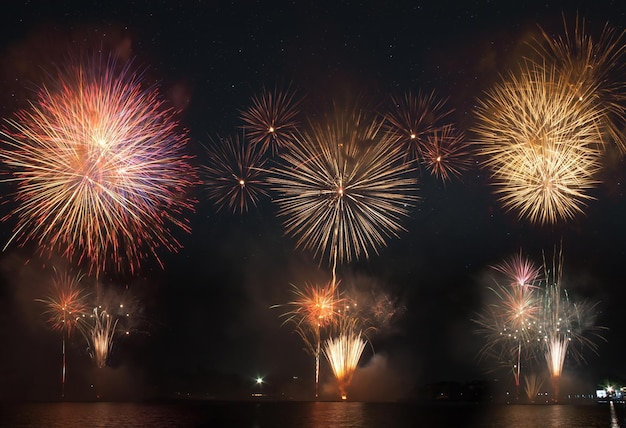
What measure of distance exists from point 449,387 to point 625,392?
119ft

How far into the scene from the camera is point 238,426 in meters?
60.9

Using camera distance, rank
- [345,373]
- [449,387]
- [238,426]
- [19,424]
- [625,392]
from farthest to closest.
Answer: [449,387]
[625,392]
[345,373]
[238,426]
[19,424]

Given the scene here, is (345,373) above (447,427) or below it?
above

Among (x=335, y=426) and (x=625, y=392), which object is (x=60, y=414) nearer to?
(x=335, y=426)

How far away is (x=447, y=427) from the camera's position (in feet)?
205

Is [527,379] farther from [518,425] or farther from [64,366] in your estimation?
[64,366]

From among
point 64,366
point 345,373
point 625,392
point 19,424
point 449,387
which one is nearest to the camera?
point 19,424

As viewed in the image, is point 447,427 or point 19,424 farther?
point 447,427

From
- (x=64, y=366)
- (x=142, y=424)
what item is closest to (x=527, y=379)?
(x=64, y=366)

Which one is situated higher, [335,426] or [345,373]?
[345,373]

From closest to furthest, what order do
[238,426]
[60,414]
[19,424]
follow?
[19,424], [238,426], [60,414]

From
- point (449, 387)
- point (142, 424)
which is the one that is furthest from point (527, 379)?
point (142, 424)

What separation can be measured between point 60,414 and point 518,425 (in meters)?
48.0

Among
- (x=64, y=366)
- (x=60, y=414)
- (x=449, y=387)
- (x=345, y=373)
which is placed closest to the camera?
(x=345, y=373)
